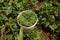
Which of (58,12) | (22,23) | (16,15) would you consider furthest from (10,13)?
(58,12)

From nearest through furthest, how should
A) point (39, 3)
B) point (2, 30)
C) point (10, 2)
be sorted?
point (2, 30)
point (10, 2)
point (39, 3)

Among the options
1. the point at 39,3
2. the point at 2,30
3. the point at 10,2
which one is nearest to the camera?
the point at 2,30

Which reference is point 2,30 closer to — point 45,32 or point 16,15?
point 16,15

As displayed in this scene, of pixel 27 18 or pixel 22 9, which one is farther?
pixel 22 9

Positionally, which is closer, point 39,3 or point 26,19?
point 26,19

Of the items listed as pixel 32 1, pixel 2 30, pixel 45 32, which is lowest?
pixel 45 32

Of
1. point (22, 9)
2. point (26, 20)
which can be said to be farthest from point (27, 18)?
point (22, 9)

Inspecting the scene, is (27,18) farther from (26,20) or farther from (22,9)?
(22,9)

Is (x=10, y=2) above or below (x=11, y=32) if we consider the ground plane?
above
